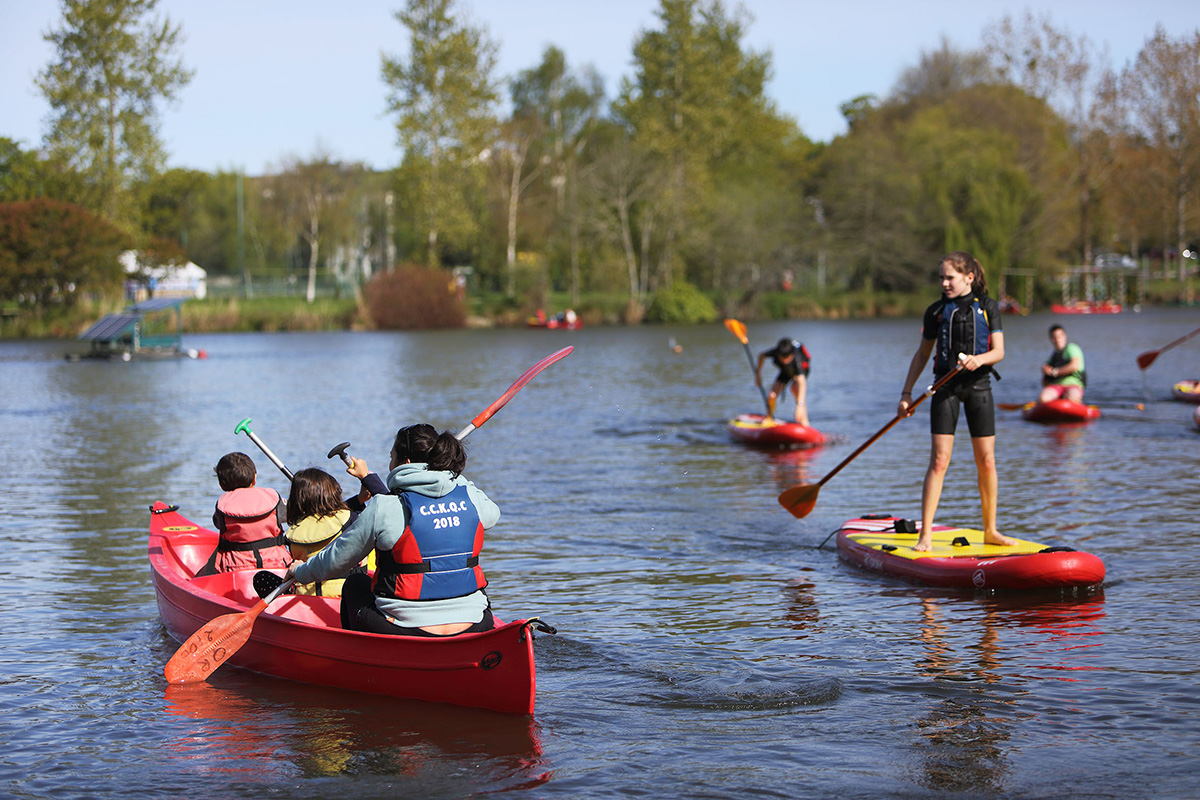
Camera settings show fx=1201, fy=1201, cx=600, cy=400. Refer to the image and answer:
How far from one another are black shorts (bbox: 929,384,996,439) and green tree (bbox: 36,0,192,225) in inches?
1844

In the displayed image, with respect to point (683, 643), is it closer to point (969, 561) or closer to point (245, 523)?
point (969, 561)

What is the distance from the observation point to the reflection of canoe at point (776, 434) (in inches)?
587

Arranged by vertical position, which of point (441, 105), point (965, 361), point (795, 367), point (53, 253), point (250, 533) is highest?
point (441, 105)

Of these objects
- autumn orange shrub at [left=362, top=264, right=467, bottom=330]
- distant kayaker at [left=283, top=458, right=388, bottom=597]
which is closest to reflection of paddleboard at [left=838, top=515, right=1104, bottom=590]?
distant kayaker at [left=283, top=458, right=388, bottom=597]

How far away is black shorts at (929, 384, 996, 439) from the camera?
787 centimetres

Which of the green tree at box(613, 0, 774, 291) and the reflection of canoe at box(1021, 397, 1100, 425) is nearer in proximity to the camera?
the reflection of canoe at box(1021, 397, 1100, 425)

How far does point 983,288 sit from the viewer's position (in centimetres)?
794

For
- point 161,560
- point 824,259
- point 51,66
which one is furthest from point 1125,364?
point 51,66

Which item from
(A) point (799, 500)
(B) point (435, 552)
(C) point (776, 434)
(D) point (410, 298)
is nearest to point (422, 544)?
(B) point (435, 552)

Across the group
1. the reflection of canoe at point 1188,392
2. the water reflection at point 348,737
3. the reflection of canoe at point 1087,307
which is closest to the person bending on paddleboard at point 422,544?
the water reflection at point 348,737

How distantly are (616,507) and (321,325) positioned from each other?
4364cm

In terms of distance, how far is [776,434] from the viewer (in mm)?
15016

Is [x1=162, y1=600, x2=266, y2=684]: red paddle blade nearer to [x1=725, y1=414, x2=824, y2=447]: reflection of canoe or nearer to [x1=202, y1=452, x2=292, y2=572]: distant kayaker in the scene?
[x1=202, y1=452, x2=292, y2=572]: distant kayaker

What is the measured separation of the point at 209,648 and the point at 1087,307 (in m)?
60.0
